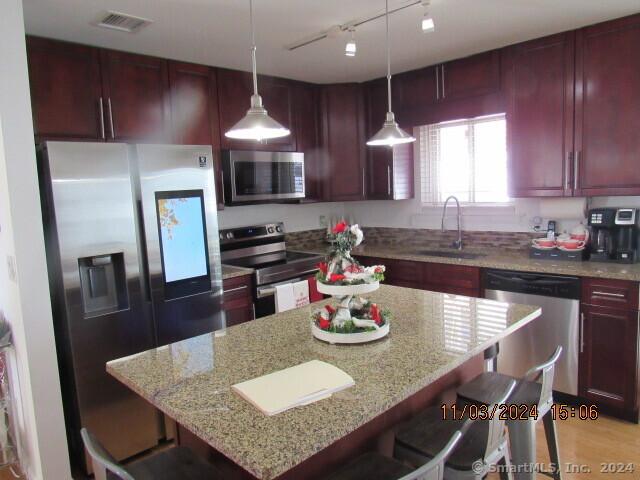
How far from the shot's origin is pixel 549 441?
1961 mm

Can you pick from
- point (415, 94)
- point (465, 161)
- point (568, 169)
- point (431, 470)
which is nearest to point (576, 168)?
point (568, 169)

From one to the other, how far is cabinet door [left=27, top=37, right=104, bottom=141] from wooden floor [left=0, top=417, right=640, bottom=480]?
76.7 inches

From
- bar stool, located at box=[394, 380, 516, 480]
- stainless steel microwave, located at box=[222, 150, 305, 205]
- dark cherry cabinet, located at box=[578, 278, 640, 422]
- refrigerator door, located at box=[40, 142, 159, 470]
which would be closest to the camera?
bar stool, located at box=[394, 380, 516, 480]

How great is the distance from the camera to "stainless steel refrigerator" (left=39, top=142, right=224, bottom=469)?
91.1 inches

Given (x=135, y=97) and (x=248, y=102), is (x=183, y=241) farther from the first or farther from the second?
(x=248, y=102)

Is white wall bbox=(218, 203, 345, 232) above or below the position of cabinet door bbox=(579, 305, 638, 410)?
above

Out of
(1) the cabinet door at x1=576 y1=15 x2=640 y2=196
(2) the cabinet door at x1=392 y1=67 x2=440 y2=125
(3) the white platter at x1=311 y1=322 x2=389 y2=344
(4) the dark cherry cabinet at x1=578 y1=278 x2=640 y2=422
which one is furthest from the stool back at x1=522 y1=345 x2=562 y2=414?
(2) the cabinet door at x1=392 y1=67 x2=440 y2=125

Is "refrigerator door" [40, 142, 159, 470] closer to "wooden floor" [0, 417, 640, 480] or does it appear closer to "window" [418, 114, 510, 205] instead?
"wooden floor" [0, 417, 640, 480]

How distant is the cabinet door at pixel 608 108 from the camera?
282 centimetres

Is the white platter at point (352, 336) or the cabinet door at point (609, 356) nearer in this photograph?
the white platter at point (352, 336)

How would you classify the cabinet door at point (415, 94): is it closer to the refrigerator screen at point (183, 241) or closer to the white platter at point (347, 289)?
the refrigerator screen at point (183, 241)

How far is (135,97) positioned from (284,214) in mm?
1707

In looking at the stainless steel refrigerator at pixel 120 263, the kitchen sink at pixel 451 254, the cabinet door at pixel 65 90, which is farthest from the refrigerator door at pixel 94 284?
the kitchen sink at pixel 451 254

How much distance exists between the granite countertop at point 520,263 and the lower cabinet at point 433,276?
0.15 feet
